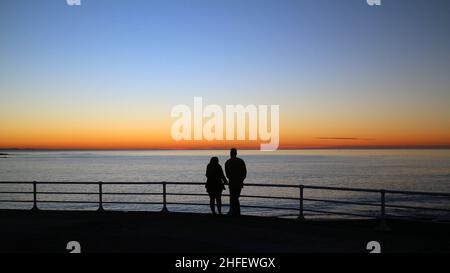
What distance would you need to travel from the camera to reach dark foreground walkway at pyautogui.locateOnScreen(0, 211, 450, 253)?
33.6 ft

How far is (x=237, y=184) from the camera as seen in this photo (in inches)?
596

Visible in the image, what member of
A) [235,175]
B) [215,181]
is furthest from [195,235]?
[215,181]

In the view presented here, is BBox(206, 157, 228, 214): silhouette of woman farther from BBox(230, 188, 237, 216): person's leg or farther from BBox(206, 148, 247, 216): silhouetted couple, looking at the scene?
BBox(230, 188, 237, 216): person's leg

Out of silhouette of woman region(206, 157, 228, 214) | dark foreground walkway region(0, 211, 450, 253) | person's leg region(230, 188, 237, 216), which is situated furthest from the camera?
silhouette of woman region(206, 157, 228, 214)

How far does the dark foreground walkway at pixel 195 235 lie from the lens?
33.6 feet

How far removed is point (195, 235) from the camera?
11828 mm

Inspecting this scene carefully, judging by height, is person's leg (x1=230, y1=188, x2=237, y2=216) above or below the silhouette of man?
below

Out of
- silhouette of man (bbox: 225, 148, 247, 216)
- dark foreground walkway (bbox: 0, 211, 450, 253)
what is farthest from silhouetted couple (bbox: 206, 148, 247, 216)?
dark foreground walkway (bbox: 0, 211, 450, 253)

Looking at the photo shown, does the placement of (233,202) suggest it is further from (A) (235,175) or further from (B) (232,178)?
(A) (235,175)

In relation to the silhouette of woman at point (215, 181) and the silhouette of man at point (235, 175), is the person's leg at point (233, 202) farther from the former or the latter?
the silhouette of woman at point (215, 181)

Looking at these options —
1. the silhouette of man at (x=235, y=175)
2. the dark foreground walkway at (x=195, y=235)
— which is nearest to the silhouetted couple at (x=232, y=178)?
the silhouette of man at (x=235, y=175)

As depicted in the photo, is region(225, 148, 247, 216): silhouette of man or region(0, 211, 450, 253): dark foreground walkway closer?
region(0, 211, 450, 253): dark foreground walkway
